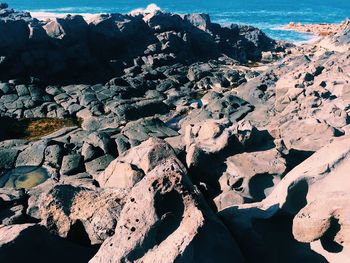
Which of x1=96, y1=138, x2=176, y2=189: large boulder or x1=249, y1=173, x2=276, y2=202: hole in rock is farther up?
x1=96, y1=138, x2=176, y2=189: large boulder

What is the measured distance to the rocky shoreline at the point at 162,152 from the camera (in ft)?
29.6

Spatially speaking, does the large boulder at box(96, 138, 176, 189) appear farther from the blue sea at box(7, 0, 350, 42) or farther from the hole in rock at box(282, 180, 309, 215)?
the blue sea at box(7, 0, 350, 42)

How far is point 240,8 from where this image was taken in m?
119

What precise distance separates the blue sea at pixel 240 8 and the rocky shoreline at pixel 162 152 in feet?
147

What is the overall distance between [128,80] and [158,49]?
1016 cm

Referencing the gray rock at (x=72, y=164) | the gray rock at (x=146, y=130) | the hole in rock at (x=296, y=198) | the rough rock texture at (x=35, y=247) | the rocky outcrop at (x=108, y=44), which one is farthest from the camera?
the rocky outcrop at (x=108, y=44)

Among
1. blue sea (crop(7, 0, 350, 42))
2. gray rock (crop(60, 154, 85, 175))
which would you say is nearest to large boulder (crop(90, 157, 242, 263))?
gray rock (crop(60, 154, 85, 175))

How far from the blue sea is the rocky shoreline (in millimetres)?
44854

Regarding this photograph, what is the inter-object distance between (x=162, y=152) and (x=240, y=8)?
4416 inches

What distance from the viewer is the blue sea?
9789cm

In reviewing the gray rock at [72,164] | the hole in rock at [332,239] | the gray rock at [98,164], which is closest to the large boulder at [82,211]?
the hole in rock at [332,239]

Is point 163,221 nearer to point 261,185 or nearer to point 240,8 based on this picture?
point 261,185

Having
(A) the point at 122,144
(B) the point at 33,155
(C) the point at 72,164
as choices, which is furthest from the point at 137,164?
(B) the point at 33,155

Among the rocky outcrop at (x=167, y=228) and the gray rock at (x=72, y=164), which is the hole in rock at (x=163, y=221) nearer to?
the rocky outcrop at (x=167, y=228)
